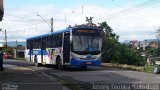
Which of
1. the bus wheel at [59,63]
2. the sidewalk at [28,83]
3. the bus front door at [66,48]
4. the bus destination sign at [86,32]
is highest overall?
the bus destination sign at [86,32]

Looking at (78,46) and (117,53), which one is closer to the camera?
(78,46)

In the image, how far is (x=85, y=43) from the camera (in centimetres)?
2981

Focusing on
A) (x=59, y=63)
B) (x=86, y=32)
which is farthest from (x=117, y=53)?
(x=86, y=32)

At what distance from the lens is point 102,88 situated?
57.7 ft

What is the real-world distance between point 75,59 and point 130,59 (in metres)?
21.0

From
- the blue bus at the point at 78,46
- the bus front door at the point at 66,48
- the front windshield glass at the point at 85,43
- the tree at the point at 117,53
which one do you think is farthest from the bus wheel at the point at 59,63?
the tree at the point at 117,53

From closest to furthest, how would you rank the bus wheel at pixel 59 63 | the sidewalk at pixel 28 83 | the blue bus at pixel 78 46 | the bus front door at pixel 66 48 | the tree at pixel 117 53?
1. the sidewalk at pixel 28 83
2. the blue bus at pixel 78 46
3. the bus front door at pixel 66 48
4. the bus wheel at pixel 59 63
5. the tree at pixel 117 53

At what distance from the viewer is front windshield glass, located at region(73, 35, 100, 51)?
2961cm

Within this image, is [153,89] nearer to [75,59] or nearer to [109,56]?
[75,59]

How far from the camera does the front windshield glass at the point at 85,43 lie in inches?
1166

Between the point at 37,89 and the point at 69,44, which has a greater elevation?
the point at 69,44

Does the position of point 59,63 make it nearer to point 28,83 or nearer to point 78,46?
point 78,46

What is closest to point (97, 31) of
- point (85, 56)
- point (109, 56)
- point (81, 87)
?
point (85, 56)

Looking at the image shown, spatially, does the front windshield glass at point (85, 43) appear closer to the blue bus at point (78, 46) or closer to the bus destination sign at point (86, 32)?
the blue bus at point (78, 46)
